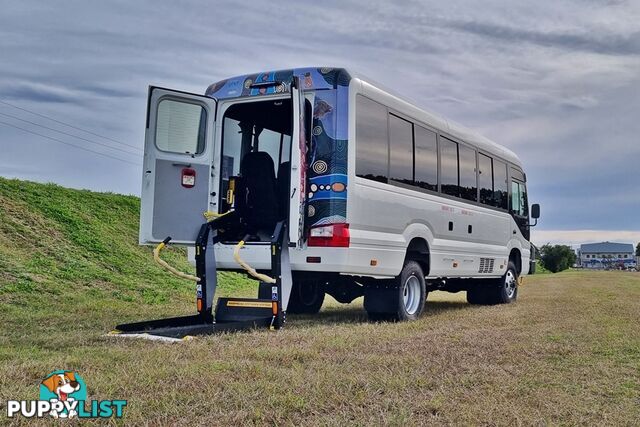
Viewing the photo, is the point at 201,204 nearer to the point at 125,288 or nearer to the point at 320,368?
the point at 320,368

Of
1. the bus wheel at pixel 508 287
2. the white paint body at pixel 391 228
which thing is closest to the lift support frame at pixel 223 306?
the white paint body at pixel 391 228

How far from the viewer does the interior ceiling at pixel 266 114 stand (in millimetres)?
9273

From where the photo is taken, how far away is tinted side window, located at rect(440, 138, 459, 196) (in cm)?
1077

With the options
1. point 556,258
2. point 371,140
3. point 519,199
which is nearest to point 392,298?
point 371,140

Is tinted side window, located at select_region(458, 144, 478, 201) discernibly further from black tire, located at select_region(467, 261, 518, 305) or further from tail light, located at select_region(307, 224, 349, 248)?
tail light, located at select_region(307, 224, 349, 248)

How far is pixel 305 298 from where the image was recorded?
11.0 m

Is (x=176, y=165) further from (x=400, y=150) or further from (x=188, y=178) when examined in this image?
(x=400, y=150)

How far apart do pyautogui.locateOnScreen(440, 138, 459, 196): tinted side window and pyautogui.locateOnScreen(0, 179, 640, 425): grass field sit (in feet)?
6.88

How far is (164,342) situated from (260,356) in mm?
1291

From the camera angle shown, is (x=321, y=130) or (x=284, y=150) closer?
(x=321, y=130)

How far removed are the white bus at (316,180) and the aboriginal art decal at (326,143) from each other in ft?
0.04

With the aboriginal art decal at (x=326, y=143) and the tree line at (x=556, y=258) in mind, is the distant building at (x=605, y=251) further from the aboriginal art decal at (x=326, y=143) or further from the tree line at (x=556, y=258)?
the aboriginal art decal at (x=326, y=143)

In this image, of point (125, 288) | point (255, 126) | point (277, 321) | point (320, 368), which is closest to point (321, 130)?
point (255, 126)

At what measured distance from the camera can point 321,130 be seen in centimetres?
831
